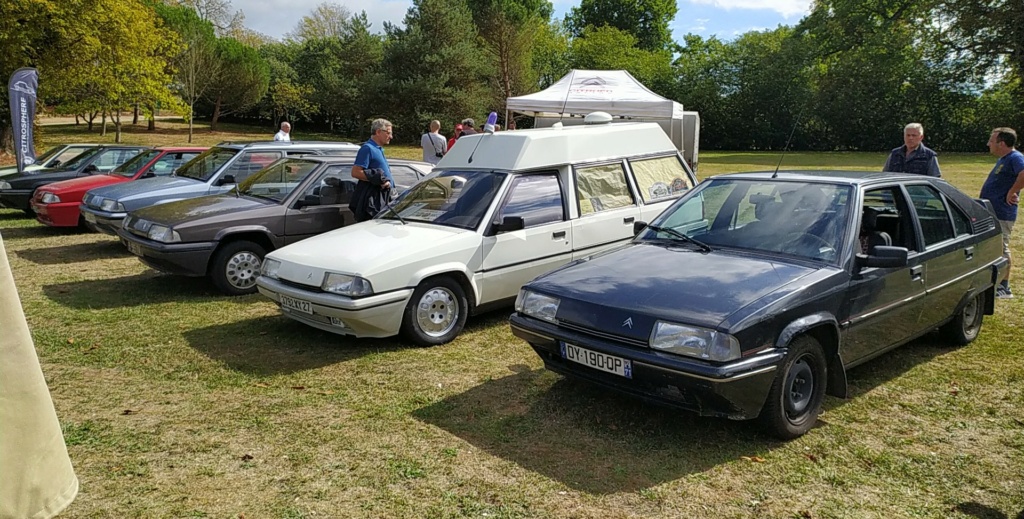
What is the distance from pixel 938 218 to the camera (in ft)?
18.0

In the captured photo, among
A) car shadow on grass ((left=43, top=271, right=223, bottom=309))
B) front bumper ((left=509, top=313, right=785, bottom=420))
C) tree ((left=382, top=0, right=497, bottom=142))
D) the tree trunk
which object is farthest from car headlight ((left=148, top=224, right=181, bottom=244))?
the tree trunk

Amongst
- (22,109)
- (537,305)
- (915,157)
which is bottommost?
(537,305)

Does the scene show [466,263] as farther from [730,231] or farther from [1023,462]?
[1023,462]

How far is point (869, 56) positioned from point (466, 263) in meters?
42.4

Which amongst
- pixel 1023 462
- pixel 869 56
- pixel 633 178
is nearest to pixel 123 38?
pixel 633 178

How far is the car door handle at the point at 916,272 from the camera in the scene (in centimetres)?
500

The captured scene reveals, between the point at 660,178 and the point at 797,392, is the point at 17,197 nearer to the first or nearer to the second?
the point at 660,178

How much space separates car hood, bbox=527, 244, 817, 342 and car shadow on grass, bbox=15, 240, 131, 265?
8.06 metres

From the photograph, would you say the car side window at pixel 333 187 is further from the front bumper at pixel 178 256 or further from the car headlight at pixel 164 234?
the car headlight at pixel 164 234

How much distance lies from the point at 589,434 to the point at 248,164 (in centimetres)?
783

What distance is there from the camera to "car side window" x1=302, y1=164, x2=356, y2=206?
8516 mm

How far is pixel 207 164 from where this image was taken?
35.2 feet

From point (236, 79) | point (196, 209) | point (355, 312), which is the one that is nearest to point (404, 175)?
point (196, 209)

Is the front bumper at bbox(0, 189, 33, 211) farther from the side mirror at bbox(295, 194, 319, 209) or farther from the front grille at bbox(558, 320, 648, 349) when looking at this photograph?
the front grille at bbox(558, 320, 648, 349)
